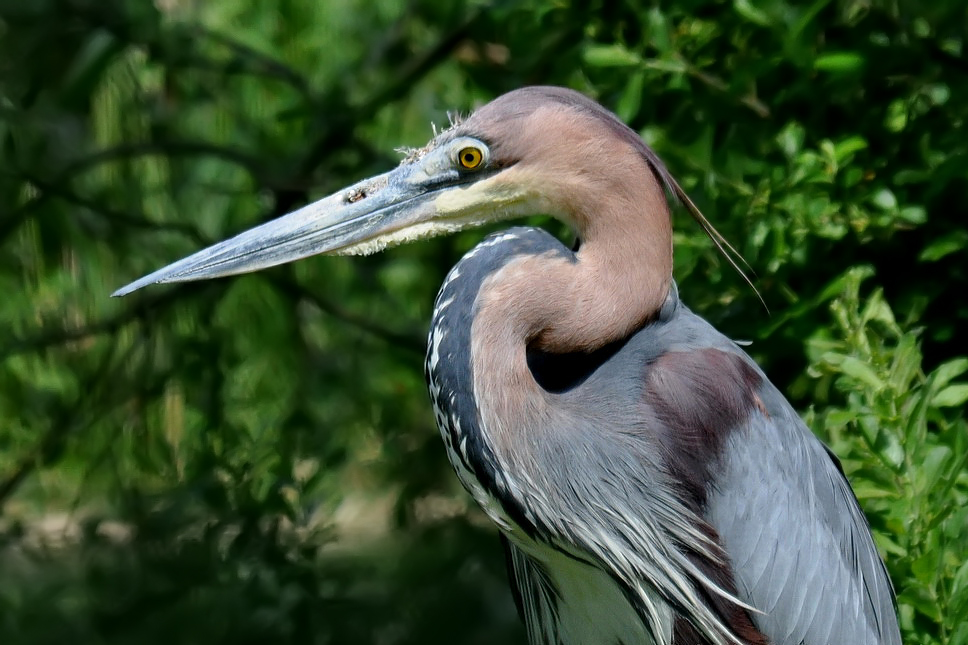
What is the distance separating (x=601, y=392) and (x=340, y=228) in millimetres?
605

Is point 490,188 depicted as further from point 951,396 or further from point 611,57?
point 951,396

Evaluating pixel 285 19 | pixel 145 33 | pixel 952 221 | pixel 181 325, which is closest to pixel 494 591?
pixel 181 325

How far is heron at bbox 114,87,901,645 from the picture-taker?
89.8 inches

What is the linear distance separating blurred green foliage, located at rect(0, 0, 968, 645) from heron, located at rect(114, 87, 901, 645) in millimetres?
222

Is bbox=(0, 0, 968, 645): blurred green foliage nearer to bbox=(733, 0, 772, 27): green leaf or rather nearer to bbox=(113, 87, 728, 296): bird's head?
bbox=(733, 0, 772, 27): green leaf

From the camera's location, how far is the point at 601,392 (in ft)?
7.95

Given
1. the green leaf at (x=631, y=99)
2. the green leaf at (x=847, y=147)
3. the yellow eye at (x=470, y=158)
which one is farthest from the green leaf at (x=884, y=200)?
the yellow eye at (x=470, y=158)

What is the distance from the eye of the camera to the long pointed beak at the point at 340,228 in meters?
2.42

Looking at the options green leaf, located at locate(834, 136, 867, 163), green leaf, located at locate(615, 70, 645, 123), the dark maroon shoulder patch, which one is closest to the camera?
the dark maroon shoulder patch

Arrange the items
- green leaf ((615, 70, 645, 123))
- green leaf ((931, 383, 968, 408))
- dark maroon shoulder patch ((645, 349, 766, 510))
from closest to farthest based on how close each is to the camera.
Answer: dark maroon shoulder patch ((645, 349, 766, 510)), green leaf ((931, 383, 968, 408)), green leaf ((615, 70, 645, 123))

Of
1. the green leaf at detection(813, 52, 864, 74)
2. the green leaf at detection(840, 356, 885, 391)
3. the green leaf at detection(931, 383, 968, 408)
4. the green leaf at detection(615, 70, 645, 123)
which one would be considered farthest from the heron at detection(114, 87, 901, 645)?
the green leaf at detection(813, 52, 864, 74)

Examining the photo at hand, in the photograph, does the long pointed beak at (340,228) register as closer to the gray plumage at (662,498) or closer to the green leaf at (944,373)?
the gray plumage at (662,498)

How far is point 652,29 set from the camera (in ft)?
9.92

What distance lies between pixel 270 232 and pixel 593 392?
711 millimetres
